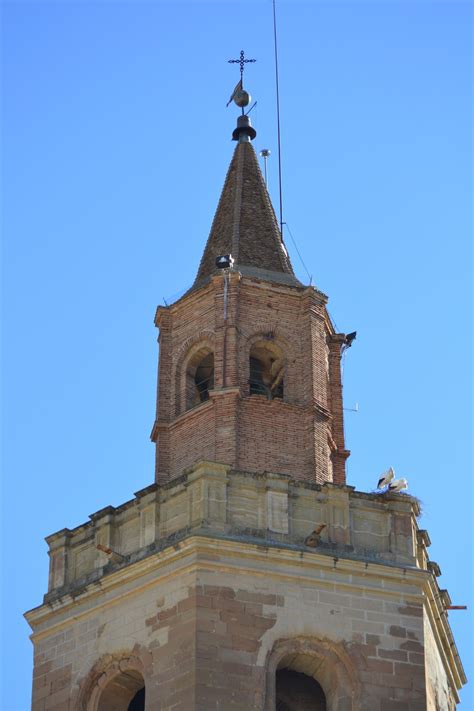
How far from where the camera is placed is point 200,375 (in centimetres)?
3722

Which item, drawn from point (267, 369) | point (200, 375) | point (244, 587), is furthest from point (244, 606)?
point (200, 375)

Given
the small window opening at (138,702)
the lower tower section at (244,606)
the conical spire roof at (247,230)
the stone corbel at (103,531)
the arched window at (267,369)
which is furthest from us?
the conical spire roof at (247,230)

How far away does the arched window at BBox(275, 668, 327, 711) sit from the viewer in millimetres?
33000

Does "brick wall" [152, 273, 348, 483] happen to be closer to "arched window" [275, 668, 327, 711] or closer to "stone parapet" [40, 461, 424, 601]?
"stone parapet" [40, 461, 424, 601]

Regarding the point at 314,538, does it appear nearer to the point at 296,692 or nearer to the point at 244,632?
the point at 244,632

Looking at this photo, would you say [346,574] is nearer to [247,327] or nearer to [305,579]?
[305,579]

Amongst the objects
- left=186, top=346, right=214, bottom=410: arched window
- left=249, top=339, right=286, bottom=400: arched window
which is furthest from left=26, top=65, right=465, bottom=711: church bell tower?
left=186, top=346, right=214, bottom=410: arched window

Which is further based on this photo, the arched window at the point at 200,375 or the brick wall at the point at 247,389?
the arched window at the point at 200,375

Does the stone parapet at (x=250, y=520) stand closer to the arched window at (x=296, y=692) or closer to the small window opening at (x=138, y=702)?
the small window opening at (x=138, y=702)

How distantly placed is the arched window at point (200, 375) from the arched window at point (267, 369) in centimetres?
67

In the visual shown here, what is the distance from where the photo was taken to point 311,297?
122 ft

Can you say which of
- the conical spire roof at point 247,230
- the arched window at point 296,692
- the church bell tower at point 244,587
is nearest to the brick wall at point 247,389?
the church bell tower at point 244,587

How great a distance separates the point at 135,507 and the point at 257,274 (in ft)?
18.4

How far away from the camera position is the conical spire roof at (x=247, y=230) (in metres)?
38.2
